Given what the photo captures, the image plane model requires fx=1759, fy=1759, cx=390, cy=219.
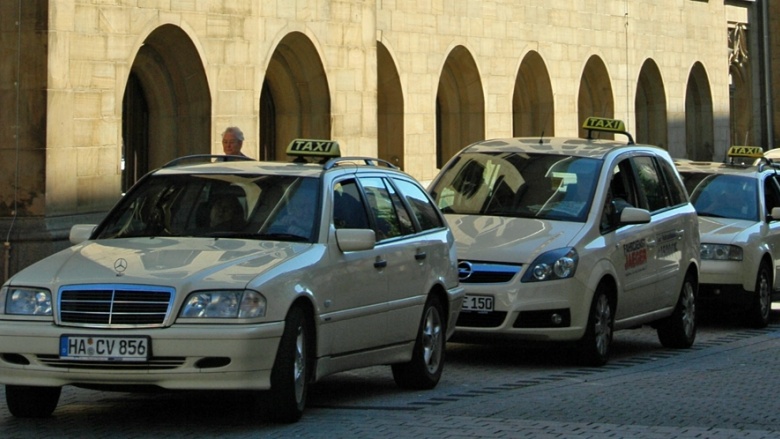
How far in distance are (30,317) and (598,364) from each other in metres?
5.49

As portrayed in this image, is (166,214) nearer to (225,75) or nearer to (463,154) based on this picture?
(463,154)

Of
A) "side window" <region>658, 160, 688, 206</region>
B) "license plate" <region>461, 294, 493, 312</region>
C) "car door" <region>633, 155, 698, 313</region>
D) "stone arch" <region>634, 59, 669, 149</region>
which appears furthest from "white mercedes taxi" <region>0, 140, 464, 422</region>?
"stone arch" <region>634, 59, 669, 149</region>

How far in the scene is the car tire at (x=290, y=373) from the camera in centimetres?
930

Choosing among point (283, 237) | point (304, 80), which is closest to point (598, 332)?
point (283, 237)

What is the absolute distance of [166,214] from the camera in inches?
416

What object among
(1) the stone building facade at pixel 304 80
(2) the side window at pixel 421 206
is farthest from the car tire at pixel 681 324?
(1) the stone building facade at pixel 304 80

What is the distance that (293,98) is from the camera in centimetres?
2388

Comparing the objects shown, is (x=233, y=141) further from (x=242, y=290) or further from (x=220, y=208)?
(x=242, y=290)

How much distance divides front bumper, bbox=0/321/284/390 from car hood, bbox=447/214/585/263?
13.9 feet

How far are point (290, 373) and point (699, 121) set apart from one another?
1317 inches

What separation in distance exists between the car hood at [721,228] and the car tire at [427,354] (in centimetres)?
653

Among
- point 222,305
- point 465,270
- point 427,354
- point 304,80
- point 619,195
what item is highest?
point 304,80

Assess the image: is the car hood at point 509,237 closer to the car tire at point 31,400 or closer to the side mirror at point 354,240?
the side mirror at point 354,240

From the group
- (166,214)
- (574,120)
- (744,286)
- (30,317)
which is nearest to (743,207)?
(744,286)
